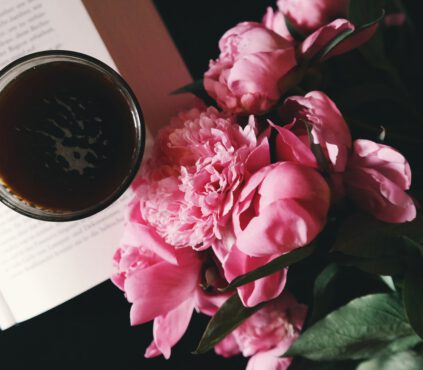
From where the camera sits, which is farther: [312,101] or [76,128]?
[76,128]

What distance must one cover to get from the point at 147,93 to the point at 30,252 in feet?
0.57

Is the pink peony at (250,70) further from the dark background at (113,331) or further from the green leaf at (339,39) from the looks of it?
the dark background at (113,331)

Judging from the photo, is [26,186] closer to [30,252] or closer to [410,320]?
[30,252]

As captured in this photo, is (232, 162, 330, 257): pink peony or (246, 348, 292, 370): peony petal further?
(246, 348, 292, 370): peony petal

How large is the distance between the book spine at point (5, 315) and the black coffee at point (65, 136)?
106 mm

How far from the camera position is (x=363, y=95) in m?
0.34

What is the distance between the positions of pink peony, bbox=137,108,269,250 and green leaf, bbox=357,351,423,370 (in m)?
0.15

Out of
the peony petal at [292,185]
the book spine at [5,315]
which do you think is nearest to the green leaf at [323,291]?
the peony petal at [292,185]

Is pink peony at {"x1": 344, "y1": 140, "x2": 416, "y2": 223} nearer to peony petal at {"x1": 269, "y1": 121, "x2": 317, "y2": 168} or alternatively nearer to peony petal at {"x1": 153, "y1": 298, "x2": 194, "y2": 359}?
peony petal at {"x1": 269, "y1": 121, "x2": 317, "y2": 168}

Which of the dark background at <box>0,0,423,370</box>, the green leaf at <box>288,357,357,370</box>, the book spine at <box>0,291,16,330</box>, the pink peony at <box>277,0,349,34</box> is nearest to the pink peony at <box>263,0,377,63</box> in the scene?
the pink peony at <box>277,0,349,34</box>

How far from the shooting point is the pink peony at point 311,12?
325 millimetres

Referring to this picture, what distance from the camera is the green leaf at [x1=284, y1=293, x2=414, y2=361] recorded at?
318 mm

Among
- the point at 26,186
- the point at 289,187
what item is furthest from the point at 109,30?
the point at 289,187

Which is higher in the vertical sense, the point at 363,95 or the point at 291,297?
Answer: the point at 363,95
